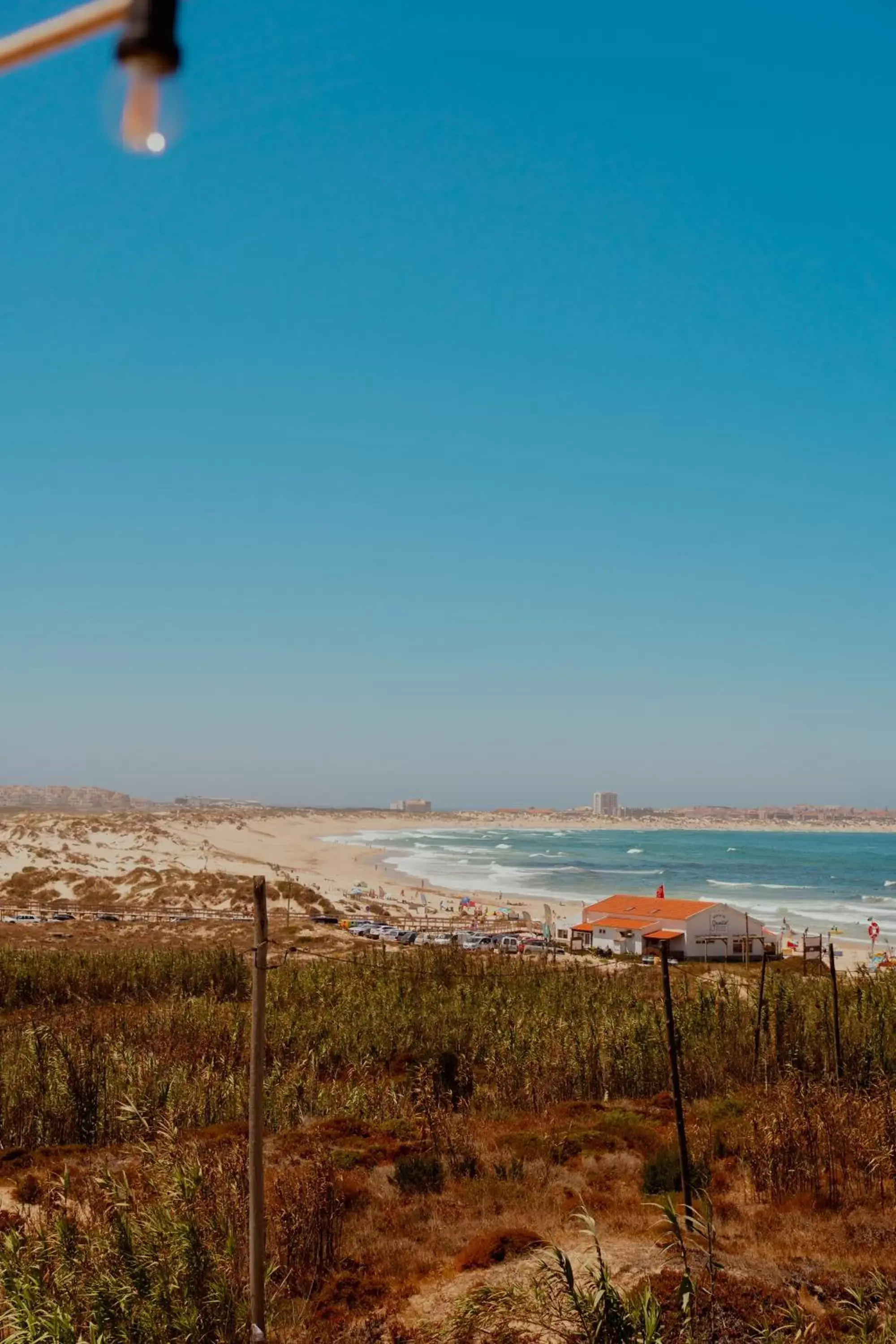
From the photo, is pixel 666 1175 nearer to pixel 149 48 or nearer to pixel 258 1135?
pixel 258 1135

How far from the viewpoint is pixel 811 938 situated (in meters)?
61.1

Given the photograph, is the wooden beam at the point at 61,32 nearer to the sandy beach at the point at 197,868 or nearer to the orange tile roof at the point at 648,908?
the orange tile roof at the point at 648,908

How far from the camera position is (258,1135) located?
1038 centimetres

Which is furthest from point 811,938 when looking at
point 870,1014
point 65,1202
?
point 65,1202

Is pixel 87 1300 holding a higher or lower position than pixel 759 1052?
higher

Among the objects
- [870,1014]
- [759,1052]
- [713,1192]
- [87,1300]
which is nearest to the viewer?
[87,1300]

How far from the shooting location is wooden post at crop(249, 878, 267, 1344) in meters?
9.73

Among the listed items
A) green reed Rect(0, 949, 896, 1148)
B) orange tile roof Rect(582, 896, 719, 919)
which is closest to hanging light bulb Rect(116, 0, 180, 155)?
green reed Rect(0, 949, 896, 1148)

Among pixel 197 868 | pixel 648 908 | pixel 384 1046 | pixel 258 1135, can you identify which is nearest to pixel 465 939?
pixel 648 908

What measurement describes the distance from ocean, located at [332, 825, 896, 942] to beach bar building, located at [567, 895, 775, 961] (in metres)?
20.5

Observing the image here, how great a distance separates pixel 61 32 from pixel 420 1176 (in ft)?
59.4

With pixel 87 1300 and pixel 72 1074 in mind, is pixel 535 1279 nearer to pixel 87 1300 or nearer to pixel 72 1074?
pixel 87 1300

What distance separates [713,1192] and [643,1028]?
8.05 m

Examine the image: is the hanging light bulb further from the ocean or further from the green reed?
the ocean
